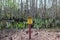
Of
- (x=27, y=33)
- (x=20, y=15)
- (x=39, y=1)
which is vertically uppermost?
(x=39, y=1)

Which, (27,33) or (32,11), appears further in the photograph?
(32,11)

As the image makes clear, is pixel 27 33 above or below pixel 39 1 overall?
below

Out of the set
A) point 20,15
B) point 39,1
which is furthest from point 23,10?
point 39,1

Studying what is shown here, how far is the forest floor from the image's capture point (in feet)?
16.2

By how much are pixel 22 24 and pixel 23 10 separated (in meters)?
0.41

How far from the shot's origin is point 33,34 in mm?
5078

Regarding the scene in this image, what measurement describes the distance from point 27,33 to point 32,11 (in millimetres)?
750

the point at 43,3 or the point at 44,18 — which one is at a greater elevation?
the point at 43,3

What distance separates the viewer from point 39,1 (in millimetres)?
5664

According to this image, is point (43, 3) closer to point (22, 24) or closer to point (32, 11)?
point (32, 11)

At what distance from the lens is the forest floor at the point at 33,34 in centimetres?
495

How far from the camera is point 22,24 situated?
550 centimetres

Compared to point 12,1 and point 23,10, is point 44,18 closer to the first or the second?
point 23,10

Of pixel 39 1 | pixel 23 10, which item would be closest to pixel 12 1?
pixel 23 10
